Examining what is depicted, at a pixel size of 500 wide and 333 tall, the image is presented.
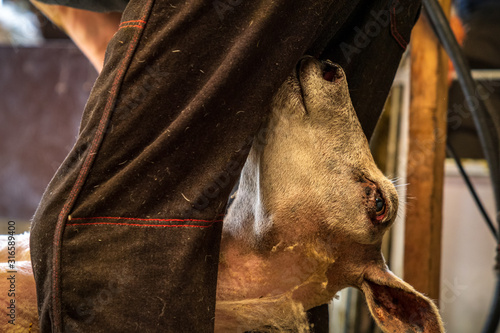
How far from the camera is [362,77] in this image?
3.53ft

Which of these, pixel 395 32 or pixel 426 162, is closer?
pixel 395 32

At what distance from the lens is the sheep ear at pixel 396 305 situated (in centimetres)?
91

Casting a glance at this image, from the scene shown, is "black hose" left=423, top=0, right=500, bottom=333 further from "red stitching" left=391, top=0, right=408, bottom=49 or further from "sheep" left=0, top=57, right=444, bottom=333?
"sheep" left=0, top=57, right=444, bottom=333

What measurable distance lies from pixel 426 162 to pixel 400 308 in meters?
0.71

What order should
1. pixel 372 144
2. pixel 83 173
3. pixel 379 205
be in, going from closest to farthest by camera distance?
pixel 83 173 → pixel 379 205 → pixel 372 144

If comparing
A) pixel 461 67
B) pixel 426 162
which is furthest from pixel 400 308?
pixel 461 67

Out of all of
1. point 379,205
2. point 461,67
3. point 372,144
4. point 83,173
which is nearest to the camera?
point 83,173

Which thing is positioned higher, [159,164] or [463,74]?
[463,74]

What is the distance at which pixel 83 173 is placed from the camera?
70cm

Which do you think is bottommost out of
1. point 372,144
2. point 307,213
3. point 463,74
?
point 307,213

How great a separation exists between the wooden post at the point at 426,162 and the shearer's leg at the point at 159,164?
33.6 inches

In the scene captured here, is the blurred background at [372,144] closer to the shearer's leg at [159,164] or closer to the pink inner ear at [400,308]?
the pink inner ear at [400,308]

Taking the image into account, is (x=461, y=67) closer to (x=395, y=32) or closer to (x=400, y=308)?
(x=395, y=32)

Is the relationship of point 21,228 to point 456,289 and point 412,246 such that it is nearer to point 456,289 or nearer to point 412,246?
point 412,246
